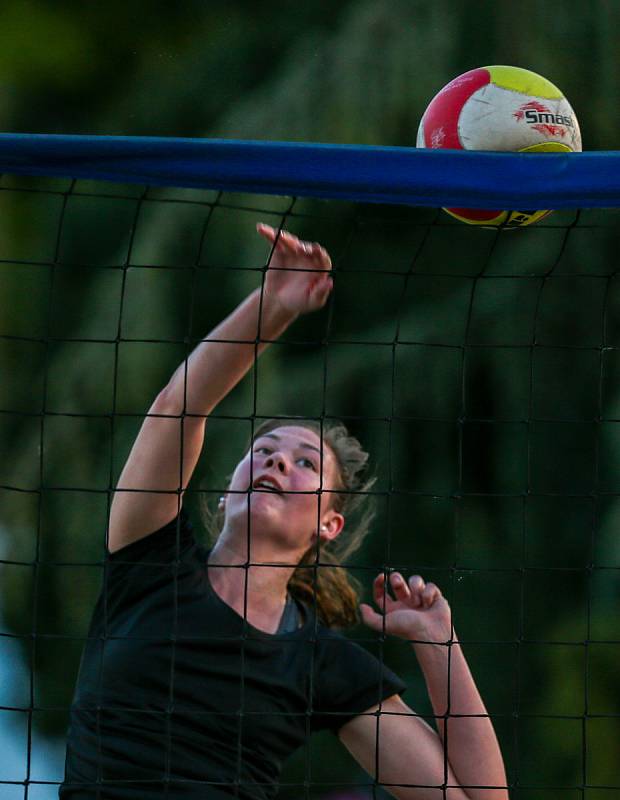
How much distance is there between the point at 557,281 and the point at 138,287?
66.1 inches

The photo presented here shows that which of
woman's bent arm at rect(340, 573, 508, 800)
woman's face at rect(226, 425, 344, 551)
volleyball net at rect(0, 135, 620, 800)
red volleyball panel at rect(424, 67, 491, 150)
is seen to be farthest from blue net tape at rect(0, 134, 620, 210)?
volleyball net at rect(0, 135, 620, 800)

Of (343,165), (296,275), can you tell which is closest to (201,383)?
(296,275)

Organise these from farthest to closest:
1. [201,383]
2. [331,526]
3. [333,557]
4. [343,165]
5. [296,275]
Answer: [333,557]
[331,526]
[201,383]
[296,275]
[343,165]

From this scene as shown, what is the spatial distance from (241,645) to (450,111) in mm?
1048

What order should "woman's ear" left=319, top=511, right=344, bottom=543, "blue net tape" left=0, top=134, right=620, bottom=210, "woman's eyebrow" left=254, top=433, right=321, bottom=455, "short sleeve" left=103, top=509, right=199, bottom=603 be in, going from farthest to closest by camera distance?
"woman's ear" left=319, top=511, right=344, bottom=543 → "woman's eyebrow" left=254, top=433, right=321, bottom=455 → "short sleeve" left=103, top=509, right=199, bottom=603 → "blue net tape" left=0, top=134, right=620, bottom=210

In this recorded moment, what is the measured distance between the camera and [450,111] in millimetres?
2480

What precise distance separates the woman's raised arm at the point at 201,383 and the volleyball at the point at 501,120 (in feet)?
0.98

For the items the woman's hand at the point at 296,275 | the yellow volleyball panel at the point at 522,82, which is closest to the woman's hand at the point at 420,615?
the woman's hand at the point at 296,275

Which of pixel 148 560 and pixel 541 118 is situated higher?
pixel 541 118

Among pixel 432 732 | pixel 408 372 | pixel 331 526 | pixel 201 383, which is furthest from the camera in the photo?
pixel 408 372

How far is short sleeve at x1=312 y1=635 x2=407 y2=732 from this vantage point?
2.62 metres

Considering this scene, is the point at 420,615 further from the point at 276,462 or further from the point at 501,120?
the point at 501,120

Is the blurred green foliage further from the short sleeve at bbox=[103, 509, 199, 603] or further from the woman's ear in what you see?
the short sleeve at bbox=[103, 509, 199, 603]

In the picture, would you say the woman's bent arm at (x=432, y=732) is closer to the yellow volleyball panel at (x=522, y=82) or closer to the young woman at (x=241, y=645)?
the young woman at (x=241, y=645)
